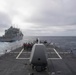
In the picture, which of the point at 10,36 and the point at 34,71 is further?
the point at 10,36


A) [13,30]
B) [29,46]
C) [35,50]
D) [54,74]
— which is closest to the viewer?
[54,74]

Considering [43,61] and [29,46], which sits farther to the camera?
[29,46]

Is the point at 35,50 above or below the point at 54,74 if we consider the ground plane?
above

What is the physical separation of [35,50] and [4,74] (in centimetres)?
454

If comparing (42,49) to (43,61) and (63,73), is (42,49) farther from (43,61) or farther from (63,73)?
(63,73)

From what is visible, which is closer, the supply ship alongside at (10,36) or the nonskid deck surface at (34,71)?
the nonskid deck surface at (34,71)

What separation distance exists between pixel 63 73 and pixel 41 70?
2646 mm

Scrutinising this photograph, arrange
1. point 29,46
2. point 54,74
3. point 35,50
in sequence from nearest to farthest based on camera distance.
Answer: point 54,74 < point 35,50 < point 29,46

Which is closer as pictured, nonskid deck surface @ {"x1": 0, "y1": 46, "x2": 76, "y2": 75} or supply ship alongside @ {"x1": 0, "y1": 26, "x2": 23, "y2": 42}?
nonskid deck surface @ {"x1": 0, "y1": 46, "x2": 76, "y2": 75}

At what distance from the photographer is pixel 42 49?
1723 cm

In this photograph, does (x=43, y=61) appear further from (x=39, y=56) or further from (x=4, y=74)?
(x=4, y=74)

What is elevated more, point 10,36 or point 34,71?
point 10,36

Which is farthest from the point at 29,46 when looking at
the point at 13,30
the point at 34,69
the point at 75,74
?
the point at 13,30

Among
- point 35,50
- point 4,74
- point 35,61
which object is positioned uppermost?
point 35,50
